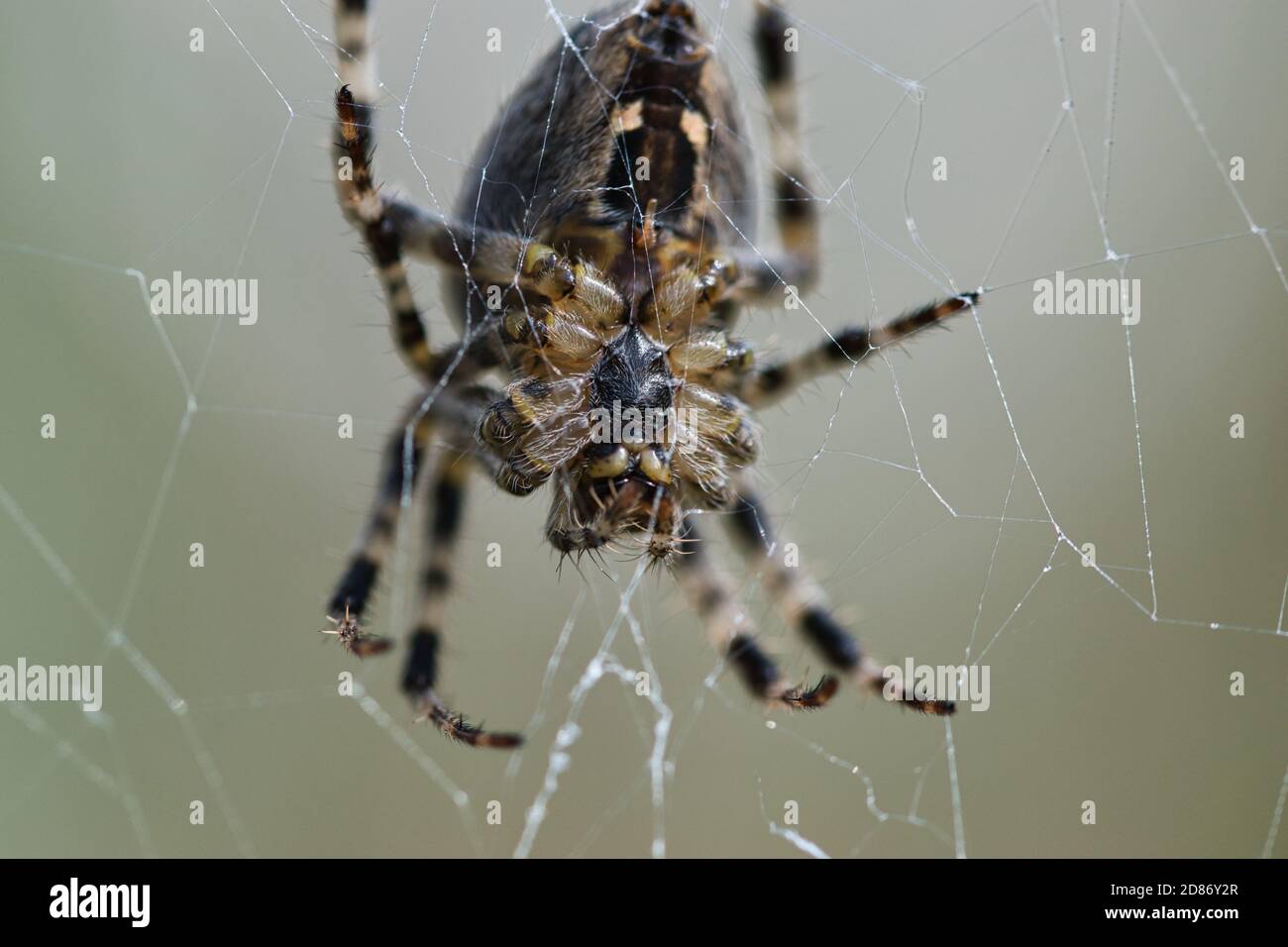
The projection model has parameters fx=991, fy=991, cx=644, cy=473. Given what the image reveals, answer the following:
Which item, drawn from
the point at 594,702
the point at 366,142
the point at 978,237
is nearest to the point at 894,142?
the point at 978,237

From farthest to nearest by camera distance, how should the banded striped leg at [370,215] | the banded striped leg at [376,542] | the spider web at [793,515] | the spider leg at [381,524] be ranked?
the spider web at [793,515] → the spider leg at [381,524] → the banded striped leg at [376,542] → the banded striped leg at [370,215]

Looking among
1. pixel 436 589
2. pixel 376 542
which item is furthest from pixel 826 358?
pixel 436 589

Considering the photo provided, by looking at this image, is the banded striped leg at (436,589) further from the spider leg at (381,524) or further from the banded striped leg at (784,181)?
the banded striped leg at (784,181)

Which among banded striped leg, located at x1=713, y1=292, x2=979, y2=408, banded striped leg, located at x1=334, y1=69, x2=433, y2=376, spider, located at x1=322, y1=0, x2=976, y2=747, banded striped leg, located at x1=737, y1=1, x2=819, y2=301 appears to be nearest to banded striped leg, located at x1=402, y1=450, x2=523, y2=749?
spider, located at x1=322, y1=0, x2=976, y2=747

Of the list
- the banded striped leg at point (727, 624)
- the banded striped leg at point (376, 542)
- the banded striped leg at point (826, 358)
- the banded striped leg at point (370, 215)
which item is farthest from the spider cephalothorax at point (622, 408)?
the banded striped leg at point (376, 542)

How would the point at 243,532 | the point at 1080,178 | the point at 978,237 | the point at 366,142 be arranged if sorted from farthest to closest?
the point at 243,532
the point at 1080,178
the point at 978,237
the point at 366,142
